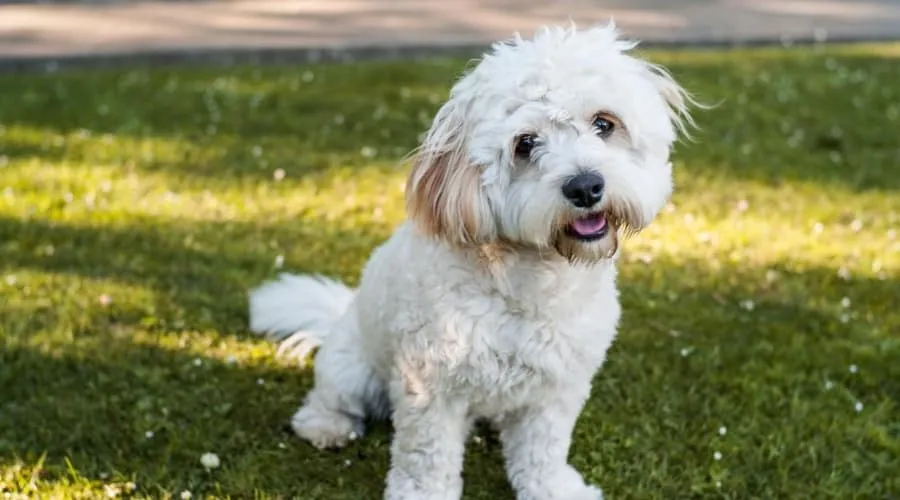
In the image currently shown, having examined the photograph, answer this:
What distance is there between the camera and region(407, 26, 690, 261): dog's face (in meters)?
2.78

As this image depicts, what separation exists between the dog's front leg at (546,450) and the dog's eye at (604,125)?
88cm

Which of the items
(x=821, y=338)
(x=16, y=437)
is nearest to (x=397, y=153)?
(x=821, y=338)

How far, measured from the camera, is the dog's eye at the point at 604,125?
2.85 m

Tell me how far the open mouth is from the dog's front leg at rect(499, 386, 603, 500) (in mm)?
650

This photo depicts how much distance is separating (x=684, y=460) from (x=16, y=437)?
7.94ft

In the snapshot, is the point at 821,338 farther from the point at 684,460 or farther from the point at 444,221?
the point at 444,221

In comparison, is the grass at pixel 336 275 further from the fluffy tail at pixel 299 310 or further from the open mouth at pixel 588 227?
the open mouth at pixel 588 227

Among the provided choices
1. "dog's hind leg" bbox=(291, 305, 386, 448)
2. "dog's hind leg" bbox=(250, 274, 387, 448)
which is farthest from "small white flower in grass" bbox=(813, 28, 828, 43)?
"dog's hind leg" bbox=(291, 305, 386, 448)

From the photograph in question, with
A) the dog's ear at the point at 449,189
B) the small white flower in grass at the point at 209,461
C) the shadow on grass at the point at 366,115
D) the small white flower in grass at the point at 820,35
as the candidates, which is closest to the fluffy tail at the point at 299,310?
the small white flower in grass at the point at 209,461

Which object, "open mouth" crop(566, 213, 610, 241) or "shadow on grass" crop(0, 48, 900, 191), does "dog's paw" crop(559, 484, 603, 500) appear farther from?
"shadow on grass" crop(0, 48, 900, 191)

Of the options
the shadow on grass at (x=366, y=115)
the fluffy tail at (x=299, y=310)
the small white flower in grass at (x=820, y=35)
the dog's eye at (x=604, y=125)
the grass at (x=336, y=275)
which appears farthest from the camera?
the small white flower in grass at (x=820, y=35)

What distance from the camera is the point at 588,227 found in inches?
112

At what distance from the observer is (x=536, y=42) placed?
2.88 m

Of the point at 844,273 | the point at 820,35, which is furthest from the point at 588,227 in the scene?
the point at 820,35
